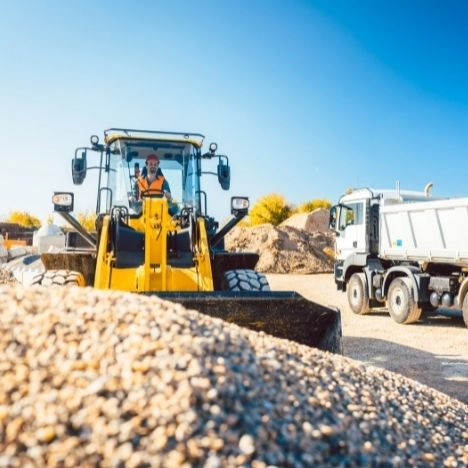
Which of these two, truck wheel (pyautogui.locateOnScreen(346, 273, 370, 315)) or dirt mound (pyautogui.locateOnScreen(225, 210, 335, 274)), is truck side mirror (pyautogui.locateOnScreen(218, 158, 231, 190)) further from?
dirt mound (pyautogui.locateOnScreen(225, 210, 335, 274))

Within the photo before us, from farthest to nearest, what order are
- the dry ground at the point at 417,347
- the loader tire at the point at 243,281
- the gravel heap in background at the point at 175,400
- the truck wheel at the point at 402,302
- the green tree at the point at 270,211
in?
the green tree at the point at 270,211
the truck wheel at the point at 402,302
the dry ground at the point at 417,347
the loader tire at the point at 243,281
the gravel heap in background at the point at 175,400

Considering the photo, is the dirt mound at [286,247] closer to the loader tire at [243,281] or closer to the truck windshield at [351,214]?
the truck windshield at [351,214]

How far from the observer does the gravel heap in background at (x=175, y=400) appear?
6.55ft

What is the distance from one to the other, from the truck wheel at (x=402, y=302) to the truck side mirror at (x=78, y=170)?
254 inches

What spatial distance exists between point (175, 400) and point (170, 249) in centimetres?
393

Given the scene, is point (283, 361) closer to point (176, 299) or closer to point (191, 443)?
point (191, 443)

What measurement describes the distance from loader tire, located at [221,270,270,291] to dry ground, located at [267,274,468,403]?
179cm

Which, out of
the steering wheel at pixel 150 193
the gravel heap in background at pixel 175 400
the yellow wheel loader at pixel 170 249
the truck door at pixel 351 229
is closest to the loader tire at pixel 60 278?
the yellow wheel loader at pixel 170 249

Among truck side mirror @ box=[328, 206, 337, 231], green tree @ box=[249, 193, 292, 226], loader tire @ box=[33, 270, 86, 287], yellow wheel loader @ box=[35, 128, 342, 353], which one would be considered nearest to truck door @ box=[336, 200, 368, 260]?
truck side mirror @ box=[328, 206, 337, 231]

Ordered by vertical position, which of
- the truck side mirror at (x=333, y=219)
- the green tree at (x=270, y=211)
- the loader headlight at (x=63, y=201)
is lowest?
the loader headlight at (x=63, y=201)

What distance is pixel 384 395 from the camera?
10.0 ft

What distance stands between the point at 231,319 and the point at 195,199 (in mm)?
2805

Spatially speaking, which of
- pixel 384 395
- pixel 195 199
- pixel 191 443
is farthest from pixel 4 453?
pixel 195 199

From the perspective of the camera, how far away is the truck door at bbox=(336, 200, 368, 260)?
11.4 m
